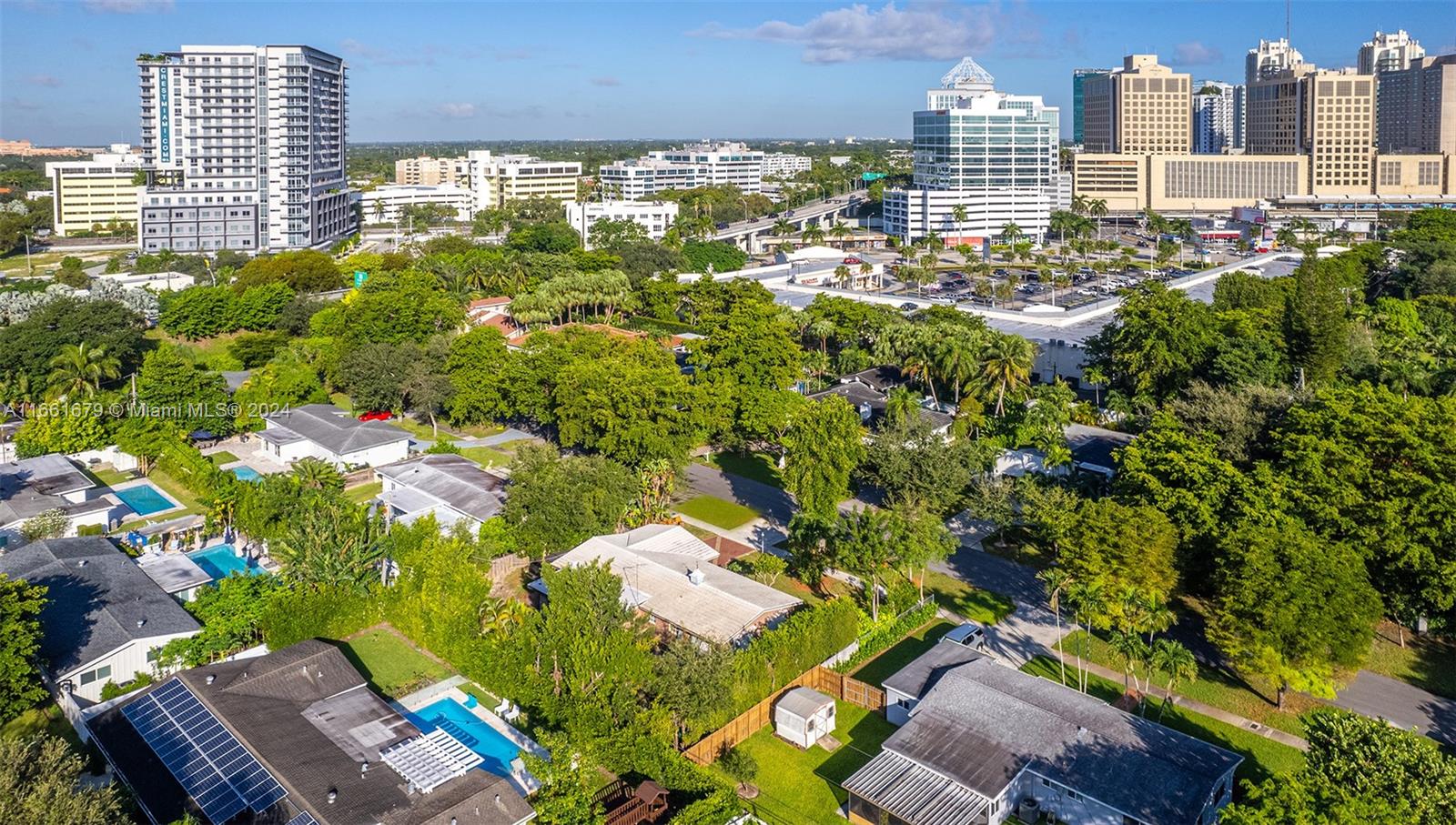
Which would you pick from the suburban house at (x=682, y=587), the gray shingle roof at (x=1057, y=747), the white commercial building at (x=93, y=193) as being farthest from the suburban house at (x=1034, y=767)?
the white commercial building at (x=93, y=193)

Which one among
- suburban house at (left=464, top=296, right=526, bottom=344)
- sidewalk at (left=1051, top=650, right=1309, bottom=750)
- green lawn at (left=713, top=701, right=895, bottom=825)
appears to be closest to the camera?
green lawn at (left=713, top=701, right=895, bottom=825)

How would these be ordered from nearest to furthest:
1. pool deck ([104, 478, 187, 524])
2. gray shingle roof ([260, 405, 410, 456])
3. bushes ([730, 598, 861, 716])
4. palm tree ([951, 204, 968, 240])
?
bushes ([730, 598, 861, 716]), pool deck ([104, 478, 187, 524]), gray shingle roof ([260, 405, 410, 456]), palm tree ([951, 204, 968, 240])

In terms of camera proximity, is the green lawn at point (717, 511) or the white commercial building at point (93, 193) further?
the white commercial building at point (93, 193)

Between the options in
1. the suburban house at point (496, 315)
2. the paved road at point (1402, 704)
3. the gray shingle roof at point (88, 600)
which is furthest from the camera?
the suburban house at point (496, 315)

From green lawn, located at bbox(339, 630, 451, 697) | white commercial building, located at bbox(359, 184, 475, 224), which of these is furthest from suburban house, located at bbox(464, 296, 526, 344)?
white commercial building, located at bbox(359, 184, 475, 224)

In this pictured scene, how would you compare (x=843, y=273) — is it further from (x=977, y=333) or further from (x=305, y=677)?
(x=305, y=677)

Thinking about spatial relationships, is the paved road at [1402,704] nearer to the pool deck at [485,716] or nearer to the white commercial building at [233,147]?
the pool deck at [485,716]

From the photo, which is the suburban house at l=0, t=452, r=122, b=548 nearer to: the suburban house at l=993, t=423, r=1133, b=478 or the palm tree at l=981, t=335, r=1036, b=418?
the suburban house at l=993, t=423, r=1133, b=478
